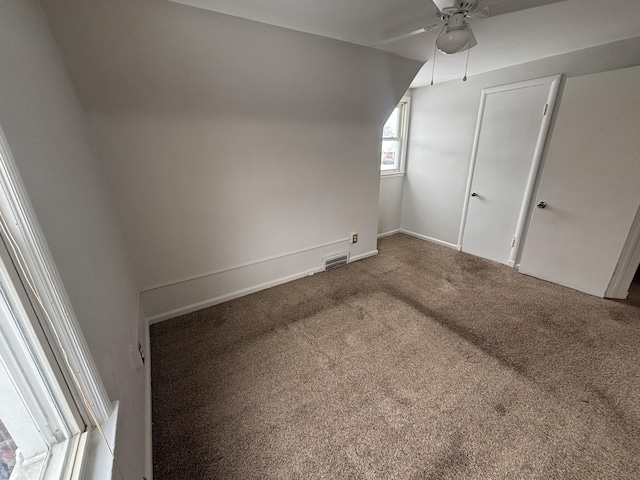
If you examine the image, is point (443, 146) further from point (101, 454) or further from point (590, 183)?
point (101, 454)

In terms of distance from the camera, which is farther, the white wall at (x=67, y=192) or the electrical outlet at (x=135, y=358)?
the electrical outlet at (x=135, y=358)

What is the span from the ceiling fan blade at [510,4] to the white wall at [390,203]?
2.39 metres

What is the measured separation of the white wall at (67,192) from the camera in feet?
2.46

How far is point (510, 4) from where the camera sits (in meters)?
1.46

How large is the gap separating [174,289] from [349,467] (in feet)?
Answer: 5.93

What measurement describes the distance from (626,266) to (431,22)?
2.69 m

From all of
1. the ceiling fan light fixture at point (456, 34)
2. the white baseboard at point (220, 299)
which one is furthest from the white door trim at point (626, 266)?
the white baseboard at point (220, 299)

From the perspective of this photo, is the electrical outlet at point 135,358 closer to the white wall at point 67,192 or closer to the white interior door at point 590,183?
the white wall at point 67,192

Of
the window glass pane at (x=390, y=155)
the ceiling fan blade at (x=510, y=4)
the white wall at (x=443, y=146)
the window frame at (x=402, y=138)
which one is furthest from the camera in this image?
the window glass pane at (x=390, y=155)

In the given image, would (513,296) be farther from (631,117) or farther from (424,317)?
(631,117)

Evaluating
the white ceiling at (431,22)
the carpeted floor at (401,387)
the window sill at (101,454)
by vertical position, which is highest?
the white ceiling at (431,22)

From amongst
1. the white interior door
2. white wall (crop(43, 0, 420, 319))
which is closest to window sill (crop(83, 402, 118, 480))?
white wall (crop(43, 0, 420, 319))

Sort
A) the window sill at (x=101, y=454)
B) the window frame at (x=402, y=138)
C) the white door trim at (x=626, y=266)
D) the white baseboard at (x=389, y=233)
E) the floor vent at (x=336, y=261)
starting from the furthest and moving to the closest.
Result: the white baseboard at (x=389, y=233) → the window frame at (x=402, y=138) → the floor vent at (x=336, y=261) → the white door trim at (x=626, y=266) → the window sill at (x=101, y=454)

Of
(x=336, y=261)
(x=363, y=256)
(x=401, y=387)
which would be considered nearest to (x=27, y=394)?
(x=401, y=387)
